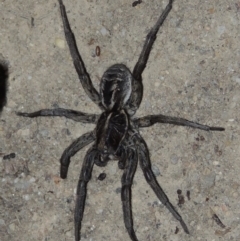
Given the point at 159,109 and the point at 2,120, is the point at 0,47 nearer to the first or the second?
the point at 2,120

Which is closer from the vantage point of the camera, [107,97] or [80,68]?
[107,97]

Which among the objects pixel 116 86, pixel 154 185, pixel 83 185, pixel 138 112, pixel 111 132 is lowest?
pixel 83 185

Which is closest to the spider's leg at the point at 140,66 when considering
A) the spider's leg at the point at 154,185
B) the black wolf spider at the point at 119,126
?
the black wolf spider at the point at 119,126

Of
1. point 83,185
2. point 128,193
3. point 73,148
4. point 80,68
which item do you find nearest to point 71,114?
point 73,148

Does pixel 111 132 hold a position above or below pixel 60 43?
below

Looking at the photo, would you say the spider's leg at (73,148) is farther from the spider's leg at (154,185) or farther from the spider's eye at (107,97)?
the spider's leg at (154,185)

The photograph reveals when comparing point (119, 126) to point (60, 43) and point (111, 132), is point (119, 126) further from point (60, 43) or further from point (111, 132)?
point (60, 43)

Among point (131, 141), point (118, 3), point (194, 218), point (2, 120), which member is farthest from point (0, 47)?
point (194, 218)
